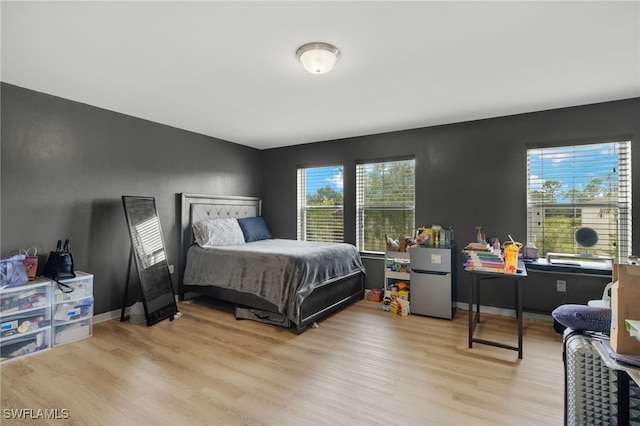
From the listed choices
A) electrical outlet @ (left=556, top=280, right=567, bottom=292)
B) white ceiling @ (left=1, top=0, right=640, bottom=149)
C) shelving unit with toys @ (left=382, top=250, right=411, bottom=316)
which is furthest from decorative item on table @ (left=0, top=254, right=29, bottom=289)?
electrical outlet @ (left=556, top=280, right=567, bottom=292)

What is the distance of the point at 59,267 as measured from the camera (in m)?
2.90

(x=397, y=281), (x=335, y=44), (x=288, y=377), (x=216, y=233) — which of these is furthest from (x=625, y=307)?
(x=216, y=233)

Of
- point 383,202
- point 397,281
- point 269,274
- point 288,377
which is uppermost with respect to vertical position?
point 383,202

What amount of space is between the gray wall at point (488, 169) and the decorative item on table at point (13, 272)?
3657mm

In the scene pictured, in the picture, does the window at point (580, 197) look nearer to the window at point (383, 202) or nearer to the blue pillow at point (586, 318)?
the window at point (383, 202)

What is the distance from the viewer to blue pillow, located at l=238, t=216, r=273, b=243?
191 inches

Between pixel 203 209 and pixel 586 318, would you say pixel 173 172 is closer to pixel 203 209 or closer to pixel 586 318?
pixel 203 209

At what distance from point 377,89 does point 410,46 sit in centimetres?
78

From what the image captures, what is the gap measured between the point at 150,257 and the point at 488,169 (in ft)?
13.5

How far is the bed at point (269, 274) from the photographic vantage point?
326 cm

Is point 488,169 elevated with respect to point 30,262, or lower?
elevated

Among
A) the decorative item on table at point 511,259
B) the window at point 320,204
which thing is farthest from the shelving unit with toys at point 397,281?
the decorative item on table at point 511,259

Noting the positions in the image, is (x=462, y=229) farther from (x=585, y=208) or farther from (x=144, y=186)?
(x=144, y=186)

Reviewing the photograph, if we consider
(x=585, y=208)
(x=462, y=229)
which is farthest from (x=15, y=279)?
(x=585, y=208)
